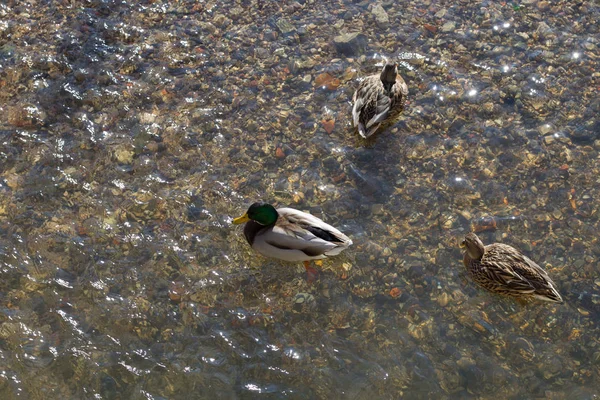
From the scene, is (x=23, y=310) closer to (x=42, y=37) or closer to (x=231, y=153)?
(x=231, y=153)

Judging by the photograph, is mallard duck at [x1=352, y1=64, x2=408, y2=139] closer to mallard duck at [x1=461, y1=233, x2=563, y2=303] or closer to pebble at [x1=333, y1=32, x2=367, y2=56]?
pebble at [x1=333, y1=32, x2=367, y2=56]

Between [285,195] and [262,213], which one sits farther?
[285,195]

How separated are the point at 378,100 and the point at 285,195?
4.68 feet

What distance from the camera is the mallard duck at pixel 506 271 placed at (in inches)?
211

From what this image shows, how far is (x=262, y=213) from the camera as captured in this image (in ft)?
19.0

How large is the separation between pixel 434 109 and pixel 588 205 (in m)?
1.91

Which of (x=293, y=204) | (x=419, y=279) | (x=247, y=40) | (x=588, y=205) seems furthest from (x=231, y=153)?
(x=588, y=205)

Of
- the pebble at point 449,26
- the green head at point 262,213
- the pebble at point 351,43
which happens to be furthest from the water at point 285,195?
the green head at point 262,213

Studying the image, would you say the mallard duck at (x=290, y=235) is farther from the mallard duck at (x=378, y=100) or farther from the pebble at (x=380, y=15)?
the pebble at (x=380, y=15)

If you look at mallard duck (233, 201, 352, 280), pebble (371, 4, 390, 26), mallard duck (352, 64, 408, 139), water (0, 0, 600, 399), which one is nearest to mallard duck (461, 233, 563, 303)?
water (0, 0, 600, 399)

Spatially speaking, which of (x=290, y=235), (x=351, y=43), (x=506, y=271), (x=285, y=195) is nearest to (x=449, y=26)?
(x=351, y=43)

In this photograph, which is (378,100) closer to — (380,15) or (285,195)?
(285,195)

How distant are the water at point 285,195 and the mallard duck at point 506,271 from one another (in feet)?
0.46

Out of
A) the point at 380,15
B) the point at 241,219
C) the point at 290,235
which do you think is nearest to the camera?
the point at 290,235
